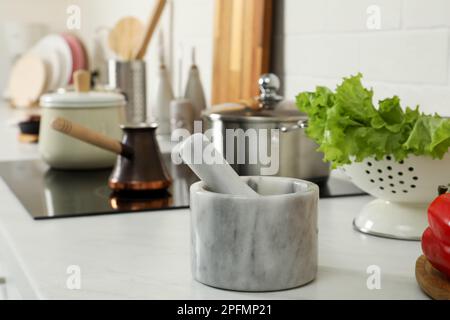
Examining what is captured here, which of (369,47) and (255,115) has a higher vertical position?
(369,47)

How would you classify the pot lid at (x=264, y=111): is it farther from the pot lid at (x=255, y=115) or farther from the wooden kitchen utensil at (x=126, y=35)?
the wooden kitchen utensil at (x=126, y=35)

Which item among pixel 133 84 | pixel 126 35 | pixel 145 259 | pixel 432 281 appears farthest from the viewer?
pixel 126 35

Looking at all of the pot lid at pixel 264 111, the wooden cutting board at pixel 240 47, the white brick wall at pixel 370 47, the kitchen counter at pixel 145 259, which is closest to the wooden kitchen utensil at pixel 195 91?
the wooden cutting board at pixel 240 47

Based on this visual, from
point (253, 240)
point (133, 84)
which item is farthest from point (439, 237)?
point (133, 84)

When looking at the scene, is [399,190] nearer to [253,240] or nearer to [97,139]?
[253,240]

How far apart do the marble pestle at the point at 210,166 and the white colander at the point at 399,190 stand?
21 centimetres

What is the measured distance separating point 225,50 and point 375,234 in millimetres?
1026

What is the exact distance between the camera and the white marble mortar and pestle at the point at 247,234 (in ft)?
2.30

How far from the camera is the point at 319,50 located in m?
1.48

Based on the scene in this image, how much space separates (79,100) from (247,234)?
0.81m

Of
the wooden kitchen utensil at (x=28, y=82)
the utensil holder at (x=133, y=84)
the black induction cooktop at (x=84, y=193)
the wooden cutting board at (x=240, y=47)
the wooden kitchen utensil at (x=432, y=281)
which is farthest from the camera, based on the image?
the wooden kitchen utensil at (x=28, y=82)

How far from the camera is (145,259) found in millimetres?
811

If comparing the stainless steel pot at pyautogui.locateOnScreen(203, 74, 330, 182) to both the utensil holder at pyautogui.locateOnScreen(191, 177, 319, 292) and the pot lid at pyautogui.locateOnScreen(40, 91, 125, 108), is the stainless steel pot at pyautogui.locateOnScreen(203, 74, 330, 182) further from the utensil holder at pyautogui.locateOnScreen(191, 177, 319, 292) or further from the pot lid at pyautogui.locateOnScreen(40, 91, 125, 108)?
the utensil holder at pyautogui.locateOnScreen(191, 177, 319, 292)

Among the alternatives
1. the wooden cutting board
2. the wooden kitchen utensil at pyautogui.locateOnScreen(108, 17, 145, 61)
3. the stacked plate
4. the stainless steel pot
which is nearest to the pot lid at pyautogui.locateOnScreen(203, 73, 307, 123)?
the stainless steel pot
